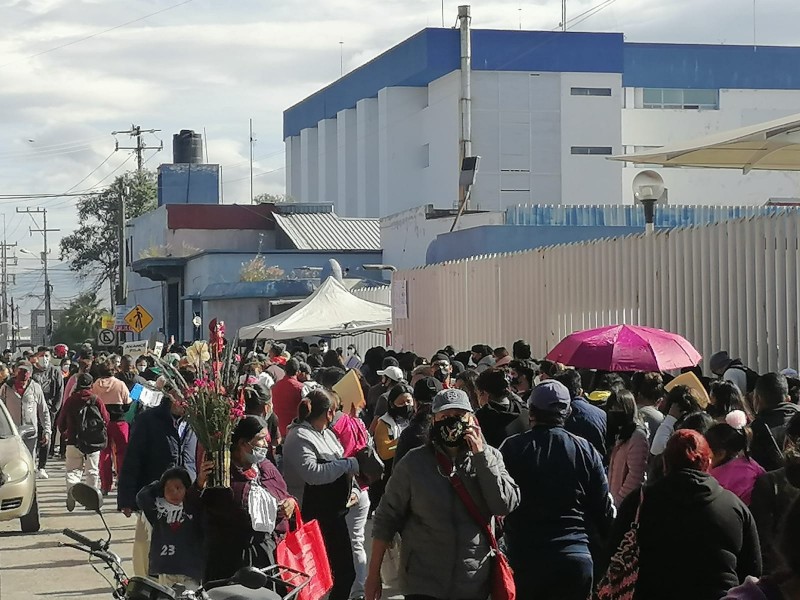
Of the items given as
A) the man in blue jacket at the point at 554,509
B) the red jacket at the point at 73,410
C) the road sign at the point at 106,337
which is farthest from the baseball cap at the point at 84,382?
the road sign at the point at 106,337

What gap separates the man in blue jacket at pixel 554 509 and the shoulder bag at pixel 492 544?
1.69ft

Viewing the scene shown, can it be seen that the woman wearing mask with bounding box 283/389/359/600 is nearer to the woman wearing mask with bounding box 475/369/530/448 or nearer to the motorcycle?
the woman wearing mask with bounding box 475/369/530/448

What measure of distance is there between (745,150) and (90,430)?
27.5 feet

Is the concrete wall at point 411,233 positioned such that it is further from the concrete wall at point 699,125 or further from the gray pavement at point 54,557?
the gray pavement at point 54,557

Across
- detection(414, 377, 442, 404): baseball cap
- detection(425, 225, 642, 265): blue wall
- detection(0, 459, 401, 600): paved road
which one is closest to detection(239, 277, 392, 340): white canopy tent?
detection(425, 225, 642, 265): blue wall

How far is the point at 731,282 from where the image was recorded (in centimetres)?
1507

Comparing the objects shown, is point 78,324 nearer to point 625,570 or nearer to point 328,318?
point 328,318

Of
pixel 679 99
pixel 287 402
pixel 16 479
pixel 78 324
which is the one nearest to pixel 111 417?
pixel 16 479

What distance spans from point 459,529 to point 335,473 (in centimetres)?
269

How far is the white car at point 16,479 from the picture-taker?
14.8 metres

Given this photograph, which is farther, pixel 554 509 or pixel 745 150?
pixel 745 150

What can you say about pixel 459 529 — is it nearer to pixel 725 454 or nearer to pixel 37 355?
pixel 725 454

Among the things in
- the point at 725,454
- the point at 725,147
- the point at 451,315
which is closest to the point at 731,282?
the point at 725,147

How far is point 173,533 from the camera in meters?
7.80
